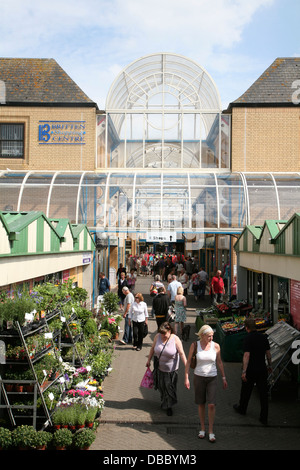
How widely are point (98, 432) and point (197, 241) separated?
1009 inches

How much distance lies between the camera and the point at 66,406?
22.5 ft

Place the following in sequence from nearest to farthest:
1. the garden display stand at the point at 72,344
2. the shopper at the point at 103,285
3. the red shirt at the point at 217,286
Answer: the garden display stand at the point at 72,344 → the shopper at the point at 103,285 → the red shirt at the point at 217,286

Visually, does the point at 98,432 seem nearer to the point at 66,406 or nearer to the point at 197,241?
the point at 66,406

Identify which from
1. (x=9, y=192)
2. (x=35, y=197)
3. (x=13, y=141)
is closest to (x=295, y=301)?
(x=35, y=197)

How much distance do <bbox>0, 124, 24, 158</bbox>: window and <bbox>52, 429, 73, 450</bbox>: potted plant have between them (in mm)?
19450

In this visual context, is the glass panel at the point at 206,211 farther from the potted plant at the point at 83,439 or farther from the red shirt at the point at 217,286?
the potted plant at the point at 83,439

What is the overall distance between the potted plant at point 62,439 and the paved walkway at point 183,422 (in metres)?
0.41

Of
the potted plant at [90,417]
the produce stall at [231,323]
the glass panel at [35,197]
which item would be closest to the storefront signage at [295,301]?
the produce stall at [231,323]

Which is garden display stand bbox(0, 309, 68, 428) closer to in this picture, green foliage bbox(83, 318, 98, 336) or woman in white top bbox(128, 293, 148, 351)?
green foliage bbox(83, 318, 98, 336)

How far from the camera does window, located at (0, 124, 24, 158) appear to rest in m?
23.9

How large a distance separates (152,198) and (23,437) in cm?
1452

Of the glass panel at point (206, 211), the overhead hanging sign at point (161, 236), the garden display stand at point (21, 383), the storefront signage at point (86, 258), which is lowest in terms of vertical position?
the garden display stand at point (21, 383)

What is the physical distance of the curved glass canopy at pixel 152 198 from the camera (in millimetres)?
19297

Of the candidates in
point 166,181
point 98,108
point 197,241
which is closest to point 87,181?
point 166,181
